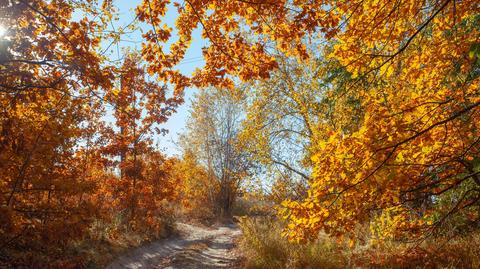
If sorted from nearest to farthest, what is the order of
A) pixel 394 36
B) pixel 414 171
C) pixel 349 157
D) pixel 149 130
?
pixel 349 157
pixel 414 171
pixel 394 36
pixel 149 130

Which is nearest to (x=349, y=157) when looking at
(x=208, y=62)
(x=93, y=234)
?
(x=208, y=62)

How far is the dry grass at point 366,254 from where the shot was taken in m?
5.53

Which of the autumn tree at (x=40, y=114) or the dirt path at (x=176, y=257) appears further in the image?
the dirt path at (x=176, y=257)

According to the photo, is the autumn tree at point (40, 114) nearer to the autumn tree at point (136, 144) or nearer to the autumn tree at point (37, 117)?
the autumn tree at point (37, 117)

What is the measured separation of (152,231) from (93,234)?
417 cm

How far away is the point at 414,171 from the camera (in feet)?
13.6

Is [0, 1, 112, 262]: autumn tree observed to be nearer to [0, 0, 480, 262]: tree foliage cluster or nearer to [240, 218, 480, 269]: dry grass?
[0, 0, 480, 262]: tree foliage cluster

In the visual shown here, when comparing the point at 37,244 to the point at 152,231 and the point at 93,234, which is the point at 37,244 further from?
the point at 152,231

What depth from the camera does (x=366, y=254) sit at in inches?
252

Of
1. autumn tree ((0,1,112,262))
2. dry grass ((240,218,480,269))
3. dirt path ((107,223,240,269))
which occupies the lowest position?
dirt path ((107,223,240,269))

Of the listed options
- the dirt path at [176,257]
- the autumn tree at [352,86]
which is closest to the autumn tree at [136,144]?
the dirt path at [176,257]

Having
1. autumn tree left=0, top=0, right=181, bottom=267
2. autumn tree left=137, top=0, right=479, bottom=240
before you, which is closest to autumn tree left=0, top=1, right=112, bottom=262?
autumn tree left=0, top=0, right=181, bottom=267

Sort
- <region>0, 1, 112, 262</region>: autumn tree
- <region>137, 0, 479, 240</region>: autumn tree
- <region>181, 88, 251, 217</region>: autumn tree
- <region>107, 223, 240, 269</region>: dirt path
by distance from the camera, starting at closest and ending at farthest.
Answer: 1. <region>137, 0, 479, 240</region>: autumn tree
2. <region>0, 1, 112, 262</region>: autumn tree
3. <region>107, 223, 240, 269</region>: dirt path
4. <region>181, 88, 251, 217</region>: autumn tree

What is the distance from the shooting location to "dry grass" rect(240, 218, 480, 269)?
553 cm
